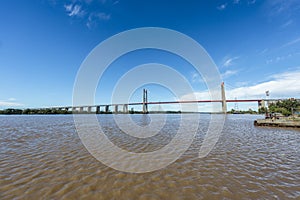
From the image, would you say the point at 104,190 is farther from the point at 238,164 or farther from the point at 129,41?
the point at 129,41

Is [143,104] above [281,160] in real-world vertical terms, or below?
above

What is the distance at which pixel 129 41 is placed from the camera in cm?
1327

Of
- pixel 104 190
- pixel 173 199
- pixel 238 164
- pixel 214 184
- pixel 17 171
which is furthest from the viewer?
pixel 238 164

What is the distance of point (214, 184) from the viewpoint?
334 cm

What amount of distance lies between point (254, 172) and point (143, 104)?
231ft

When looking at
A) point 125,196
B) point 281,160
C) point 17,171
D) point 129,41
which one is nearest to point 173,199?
point 125,196

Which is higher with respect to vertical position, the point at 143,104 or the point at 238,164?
the point at 143,104

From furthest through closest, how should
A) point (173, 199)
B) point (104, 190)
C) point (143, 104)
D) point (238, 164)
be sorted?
1. point (143, 104)
2. point (238, 164)
3. point (104, 190)
4. point (173, 199)

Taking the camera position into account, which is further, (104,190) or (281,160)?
(281,160)

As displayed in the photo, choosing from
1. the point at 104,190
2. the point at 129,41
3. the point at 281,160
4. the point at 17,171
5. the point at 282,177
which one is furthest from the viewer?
the point at 129,41

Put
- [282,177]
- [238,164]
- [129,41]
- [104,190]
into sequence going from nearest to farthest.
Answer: [104,190]
[282,177]
[238,164]
[129,41]

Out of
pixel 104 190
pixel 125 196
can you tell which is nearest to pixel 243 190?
pixel 125 196

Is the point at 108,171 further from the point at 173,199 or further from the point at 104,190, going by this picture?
the point at 173,199

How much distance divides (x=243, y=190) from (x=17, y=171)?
5.61 meters
